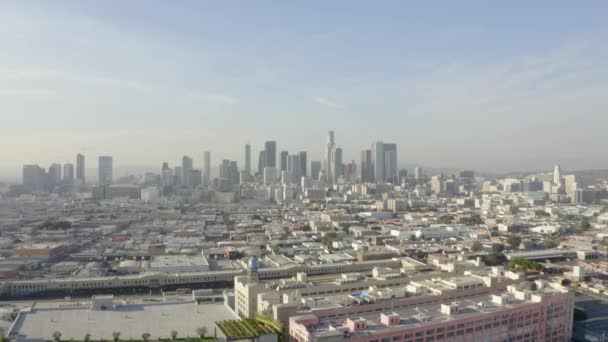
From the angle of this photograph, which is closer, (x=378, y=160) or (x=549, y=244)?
(x=549, y=244)

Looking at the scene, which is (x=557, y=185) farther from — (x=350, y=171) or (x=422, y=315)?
(x=422, y=315)

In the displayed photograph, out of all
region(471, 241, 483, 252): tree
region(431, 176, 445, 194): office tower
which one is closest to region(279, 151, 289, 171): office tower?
region(431, 176, 445, 194): office tower

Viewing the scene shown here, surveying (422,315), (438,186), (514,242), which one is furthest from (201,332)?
(438,186)

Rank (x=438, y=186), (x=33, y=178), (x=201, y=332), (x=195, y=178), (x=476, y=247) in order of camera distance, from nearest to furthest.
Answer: (x=201, y=332), (x=476, y=247), (x=438, y=186), (x=33, y=178), (x=195, y=178)

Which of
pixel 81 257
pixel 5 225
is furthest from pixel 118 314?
pixel 5 225

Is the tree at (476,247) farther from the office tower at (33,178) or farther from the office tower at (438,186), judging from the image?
the office tower at (33,178)

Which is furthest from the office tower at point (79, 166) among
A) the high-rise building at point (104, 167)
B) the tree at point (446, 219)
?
the tree at point (446, 219)

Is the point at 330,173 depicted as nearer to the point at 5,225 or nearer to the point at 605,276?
the point at 5,225
